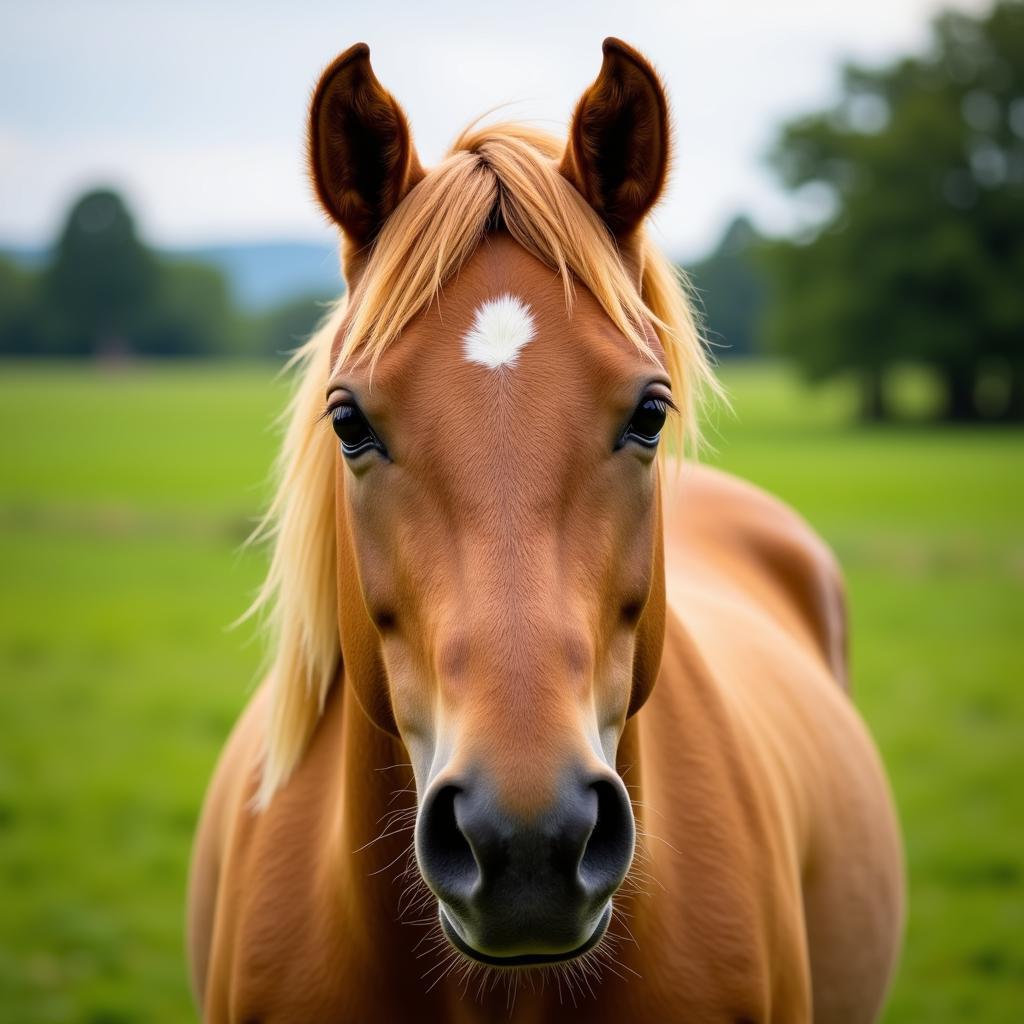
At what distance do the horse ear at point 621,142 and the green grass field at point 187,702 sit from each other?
730 mm

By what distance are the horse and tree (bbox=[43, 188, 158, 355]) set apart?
95.0m

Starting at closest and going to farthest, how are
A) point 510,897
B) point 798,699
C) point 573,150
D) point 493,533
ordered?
point 510,897
point 493,533
point 573,150
point 798,699

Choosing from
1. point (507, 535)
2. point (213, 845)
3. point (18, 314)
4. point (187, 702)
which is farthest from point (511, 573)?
point (18, 314)

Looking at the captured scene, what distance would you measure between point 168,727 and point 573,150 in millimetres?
7561

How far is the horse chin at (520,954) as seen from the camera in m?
1.61

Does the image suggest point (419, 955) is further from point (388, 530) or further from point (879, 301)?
point (879, 301)

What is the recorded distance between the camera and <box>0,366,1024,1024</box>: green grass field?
16.8ft

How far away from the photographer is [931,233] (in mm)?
42812

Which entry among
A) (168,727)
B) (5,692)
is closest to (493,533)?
(168,727)

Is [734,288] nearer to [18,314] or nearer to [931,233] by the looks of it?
[931,233]

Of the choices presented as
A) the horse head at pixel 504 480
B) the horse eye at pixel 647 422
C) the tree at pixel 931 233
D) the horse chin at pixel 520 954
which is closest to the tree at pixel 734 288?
the tree at pixel 931 233

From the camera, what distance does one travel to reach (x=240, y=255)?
19888cm

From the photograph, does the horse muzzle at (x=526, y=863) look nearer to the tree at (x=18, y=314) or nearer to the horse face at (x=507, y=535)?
the horse face at (x=507, y=535)

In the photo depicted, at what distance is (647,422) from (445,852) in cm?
77
